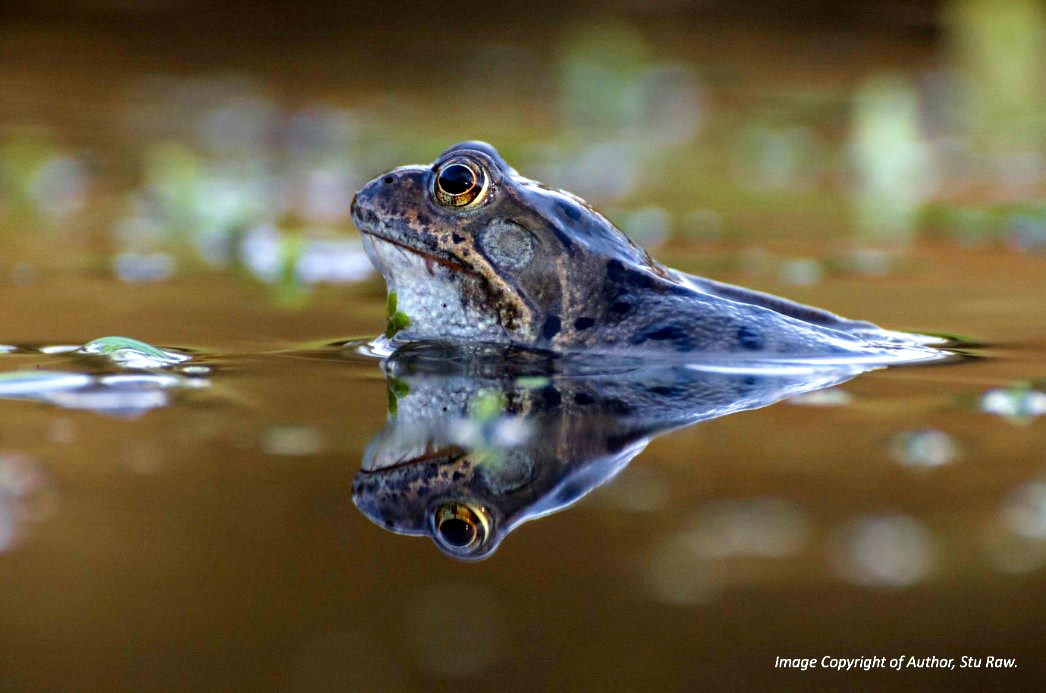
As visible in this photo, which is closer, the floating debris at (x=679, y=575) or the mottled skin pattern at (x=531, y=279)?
the floating debris at (x=679, y=575)

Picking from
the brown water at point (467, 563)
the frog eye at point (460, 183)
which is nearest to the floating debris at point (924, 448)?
the brown water at point (467, 563)

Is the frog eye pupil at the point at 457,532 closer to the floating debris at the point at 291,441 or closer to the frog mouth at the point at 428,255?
the floating debris at the point at 291,441

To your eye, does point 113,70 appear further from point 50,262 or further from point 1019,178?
point 1019,178

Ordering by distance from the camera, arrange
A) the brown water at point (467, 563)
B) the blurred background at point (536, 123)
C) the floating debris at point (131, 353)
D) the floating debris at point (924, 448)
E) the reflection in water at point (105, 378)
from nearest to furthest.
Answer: the brown water at point (467, 563) → the floating debris at point (924, 448) → the reflection in water at point (105, 378) → the floating debris at point (131, 353) → the blurred background at point (536, 123)

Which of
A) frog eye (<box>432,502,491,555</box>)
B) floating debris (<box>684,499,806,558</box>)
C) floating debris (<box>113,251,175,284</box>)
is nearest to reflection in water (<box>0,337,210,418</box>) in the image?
frog eye (<box>432,502,491,555</box>)

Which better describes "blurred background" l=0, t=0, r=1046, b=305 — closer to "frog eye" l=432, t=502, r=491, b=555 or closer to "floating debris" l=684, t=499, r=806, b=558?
"frog eye" l=432, t=502, r=491, b=555

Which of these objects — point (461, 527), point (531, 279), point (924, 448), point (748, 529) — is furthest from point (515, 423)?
point (531, 279)
